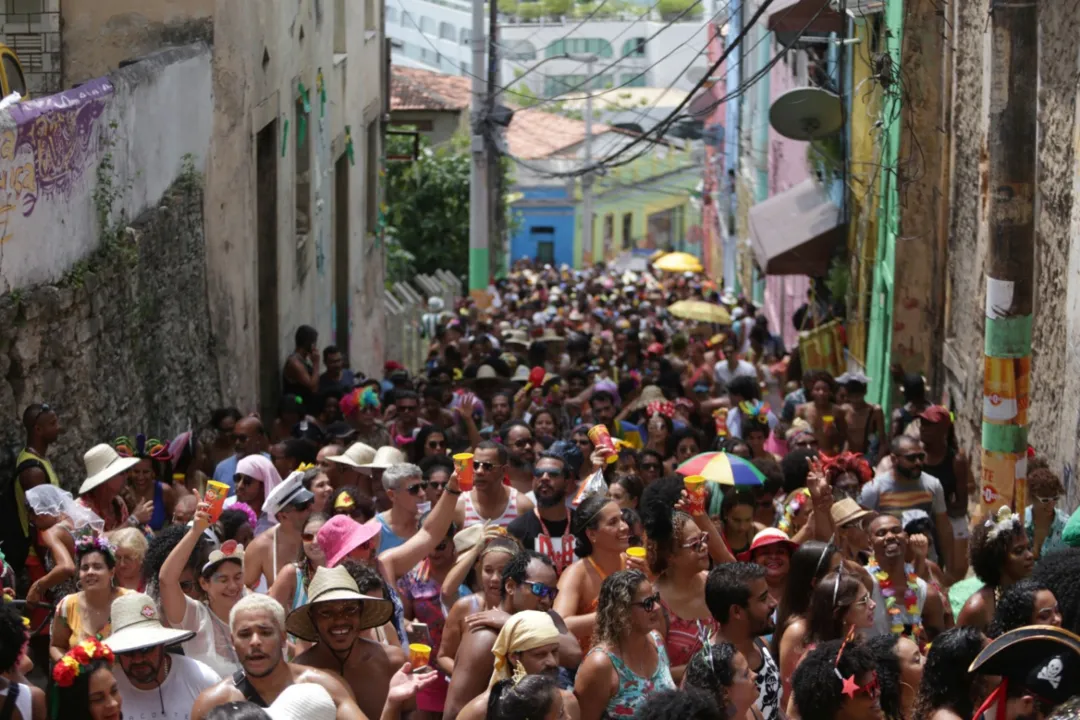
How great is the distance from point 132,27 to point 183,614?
8.60 metres

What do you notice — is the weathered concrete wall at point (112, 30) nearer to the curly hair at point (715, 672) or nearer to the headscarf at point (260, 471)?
the headscarf at point (260, 471)

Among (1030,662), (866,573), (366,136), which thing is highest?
(1030,662)

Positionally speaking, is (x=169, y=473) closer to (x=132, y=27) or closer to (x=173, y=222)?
(x=173, y=222)

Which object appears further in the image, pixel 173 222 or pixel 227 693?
pixel 173 222

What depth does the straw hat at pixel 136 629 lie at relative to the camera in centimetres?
651

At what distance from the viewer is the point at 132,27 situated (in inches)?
597

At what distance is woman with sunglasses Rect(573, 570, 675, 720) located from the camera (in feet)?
22.1

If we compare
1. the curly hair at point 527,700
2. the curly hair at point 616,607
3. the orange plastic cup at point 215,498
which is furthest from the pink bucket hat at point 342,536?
the curly hair at point 527,700

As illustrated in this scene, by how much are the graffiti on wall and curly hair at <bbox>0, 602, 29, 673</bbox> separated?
3996mm

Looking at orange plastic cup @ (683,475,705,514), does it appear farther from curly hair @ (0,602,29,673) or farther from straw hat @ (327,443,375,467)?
curly hair @ (0,602,29,673)

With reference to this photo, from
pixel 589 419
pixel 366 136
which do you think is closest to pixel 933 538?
pixel 589 419

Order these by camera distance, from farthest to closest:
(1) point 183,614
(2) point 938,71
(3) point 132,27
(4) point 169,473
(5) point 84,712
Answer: (2) point 938,71 → (3) point 132,27 → (4) point 169,473 → (1) point 183,614 → (5) point 84,712

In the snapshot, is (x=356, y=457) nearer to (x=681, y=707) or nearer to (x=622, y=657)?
(x=622, y=657)

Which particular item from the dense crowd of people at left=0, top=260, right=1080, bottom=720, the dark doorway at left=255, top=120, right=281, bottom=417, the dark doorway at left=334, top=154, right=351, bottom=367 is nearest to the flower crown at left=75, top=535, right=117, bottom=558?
the dense crowd of people at left=0, top=260, right=1080, bottom=720
